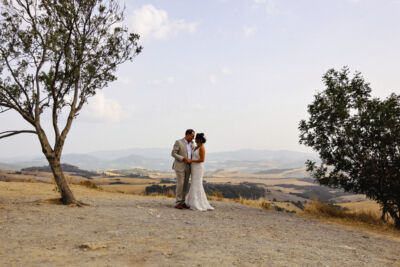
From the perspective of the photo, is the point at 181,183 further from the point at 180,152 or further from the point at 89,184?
the point at 89,184

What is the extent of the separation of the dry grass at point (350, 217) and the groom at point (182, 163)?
5475mm

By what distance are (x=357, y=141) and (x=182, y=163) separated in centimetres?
664

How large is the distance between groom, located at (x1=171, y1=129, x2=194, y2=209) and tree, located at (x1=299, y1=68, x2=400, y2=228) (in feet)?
15.0

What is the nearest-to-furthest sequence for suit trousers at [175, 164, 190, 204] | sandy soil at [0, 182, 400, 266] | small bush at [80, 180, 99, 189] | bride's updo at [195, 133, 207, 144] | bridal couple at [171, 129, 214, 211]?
1. sandy soil at [0, 182, 400, 266]
2. bride's updo at [195, 133, 207, 144]
3. bridal couple at [171, 129, 214, 211]
4. suit trousers at [175, 164, 190, 204]
5. small bush at [80, 180, 99, 189]

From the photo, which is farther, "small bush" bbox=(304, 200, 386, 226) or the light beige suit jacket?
"small bush" bbox=(304, 200, 386, 226)

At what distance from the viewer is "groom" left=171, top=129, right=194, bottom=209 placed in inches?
453

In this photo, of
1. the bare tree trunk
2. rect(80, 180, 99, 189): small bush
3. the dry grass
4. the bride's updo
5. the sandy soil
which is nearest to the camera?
the sandy soil

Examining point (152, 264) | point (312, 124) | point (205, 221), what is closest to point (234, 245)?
point (152, 264)

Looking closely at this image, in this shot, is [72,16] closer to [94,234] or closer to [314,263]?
[94,234]

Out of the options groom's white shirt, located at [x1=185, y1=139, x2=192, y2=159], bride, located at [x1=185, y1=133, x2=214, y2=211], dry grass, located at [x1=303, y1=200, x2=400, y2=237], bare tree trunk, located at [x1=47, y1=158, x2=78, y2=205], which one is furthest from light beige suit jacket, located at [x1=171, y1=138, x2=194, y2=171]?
dry grass, located at [x1=303, y1=200, x2=400, y2=237]

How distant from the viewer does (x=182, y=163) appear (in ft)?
38.3

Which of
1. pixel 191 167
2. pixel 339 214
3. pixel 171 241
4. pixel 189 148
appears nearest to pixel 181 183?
pixel 191 167

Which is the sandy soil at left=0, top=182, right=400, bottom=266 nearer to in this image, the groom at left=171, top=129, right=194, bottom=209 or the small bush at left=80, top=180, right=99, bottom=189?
the groom at left=171, top=129, right=194, bottom=209

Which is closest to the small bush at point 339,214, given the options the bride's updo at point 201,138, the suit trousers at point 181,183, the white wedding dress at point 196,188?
the white wedding dress at point 196,188
